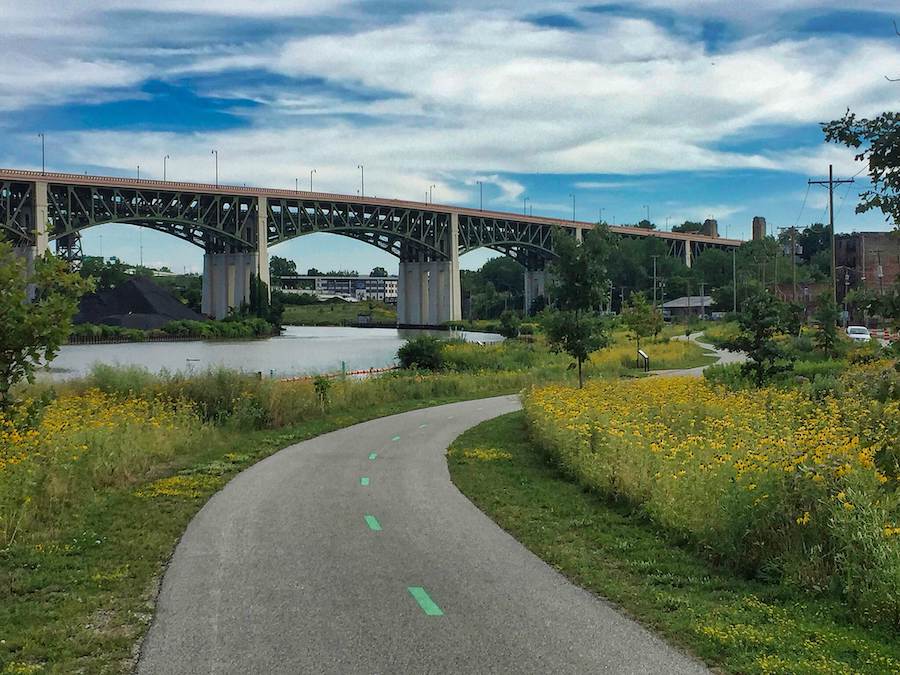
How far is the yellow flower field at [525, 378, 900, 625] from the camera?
7.93m

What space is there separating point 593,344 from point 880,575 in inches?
816

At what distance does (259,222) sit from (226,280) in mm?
15233

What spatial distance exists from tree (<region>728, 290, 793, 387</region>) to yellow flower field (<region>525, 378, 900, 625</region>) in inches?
300

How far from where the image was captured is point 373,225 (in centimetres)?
12762

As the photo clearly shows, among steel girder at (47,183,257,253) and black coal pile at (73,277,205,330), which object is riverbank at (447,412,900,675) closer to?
steel girder at (47,183,257,253)

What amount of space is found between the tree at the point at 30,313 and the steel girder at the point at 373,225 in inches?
4101

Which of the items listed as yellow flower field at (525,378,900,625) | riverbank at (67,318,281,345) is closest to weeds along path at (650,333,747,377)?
yellow flower field at (525,378,900,625)

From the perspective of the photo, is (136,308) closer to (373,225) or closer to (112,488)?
(373,225)

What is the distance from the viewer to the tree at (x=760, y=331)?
2378cm

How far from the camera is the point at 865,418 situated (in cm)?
1371

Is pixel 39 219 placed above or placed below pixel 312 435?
above

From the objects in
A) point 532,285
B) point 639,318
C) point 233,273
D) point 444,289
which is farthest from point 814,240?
point 639,318

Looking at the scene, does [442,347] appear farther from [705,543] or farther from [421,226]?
[421,226]

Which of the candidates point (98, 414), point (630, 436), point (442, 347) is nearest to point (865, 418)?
point (630, 436)
